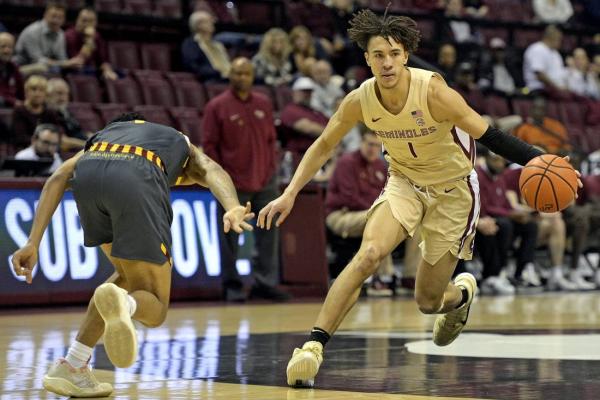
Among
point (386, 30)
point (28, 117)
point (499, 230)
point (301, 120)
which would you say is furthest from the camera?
point (499, 230)

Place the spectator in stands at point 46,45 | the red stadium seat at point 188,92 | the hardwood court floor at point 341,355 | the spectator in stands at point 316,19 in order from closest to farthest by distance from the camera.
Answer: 1. the hardwood court floor at point 341,355
2. the spectator in stands at point 46,45
3. the red stadium seat at point 188,92
4. the spectator in stands at point 316,19

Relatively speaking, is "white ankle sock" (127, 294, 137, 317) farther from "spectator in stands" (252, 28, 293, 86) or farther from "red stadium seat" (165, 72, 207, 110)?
"spectator in stands" (252, 28, 293, 86)

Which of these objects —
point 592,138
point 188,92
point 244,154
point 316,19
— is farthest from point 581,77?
point 244,154

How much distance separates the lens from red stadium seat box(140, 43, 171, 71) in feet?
50.0

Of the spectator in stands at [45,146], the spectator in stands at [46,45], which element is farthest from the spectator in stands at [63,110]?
the spectator in stands at [46,45]

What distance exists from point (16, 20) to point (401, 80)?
9266mm

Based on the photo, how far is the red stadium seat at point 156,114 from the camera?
44.4 feet

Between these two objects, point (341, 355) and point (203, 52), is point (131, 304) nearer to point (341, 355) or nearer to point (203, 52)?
point (341, 355)

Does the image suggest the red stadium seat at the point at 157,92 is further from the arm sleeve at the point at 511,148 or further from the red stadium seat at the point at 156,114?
the arm sleeve at the point at 511,148

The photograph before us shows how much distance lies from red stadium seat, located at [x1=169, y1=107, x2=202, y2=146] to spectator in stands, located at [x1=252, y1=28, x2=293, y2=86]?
1620 mm

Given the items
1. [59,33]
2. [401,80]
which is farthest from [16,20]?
[401,80]

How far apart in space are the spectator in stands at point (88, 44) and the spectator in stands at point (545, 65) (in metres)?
7.63

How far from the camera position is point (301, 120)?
13664 millimetres

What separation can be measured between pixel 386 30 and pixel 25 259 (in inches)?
81.3
